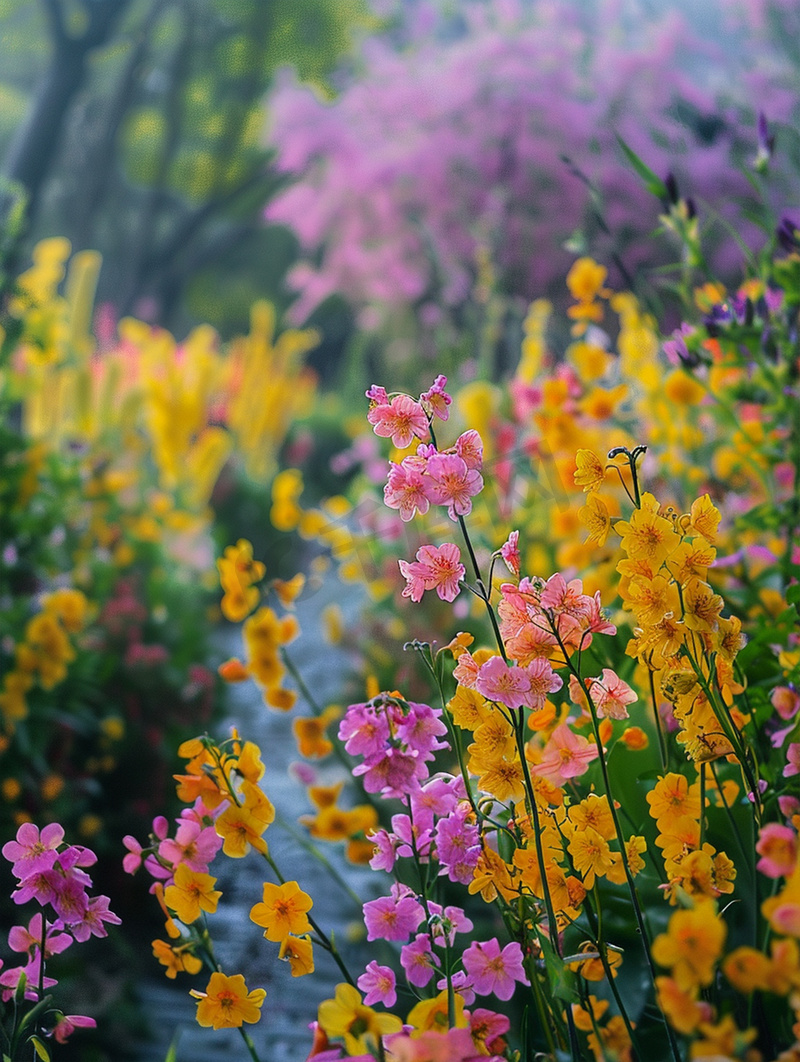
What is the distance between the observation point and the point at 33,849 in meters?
0.54

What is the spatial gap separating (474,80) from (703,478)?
2.13 m

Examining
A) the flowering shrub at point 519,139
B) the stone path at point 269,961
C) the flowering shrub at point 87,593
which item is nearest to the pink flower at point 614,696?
the stone path at point 269,961

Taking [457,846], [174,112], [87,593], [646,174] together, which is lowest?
[174,112]

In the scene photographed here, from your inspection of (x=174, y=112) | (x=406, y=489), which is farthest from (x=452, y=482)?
A: (x=174, y=112)

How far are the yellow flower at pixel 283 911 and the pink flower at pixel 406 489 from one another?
224mm

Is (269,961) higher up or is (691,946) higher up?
(691,946)

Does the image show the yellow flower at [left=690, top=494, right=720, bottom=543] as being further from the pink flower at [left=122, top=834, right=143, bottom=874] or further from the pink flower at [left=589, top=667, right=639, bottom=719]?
the pink flower at [left=122, top=834, right=143, bottom=874]

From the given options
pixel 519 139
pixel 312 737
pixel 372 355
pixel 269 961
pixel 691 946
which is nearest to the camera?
pixel 691 946

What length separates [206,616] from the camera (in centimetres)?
287

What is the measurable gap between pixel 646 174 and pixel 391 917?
2.54 feet

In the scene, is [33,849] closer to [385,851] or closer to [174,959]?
[174,959]

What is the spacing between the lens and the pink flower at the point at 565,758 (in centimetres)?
56

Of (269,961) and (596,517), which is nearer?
(596,517)

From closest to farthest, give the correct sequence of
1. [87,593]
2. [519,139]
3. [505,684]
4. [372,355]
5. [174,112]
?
[505,684] → [87,593] → [519,139] → [372,355] → [174,112]
